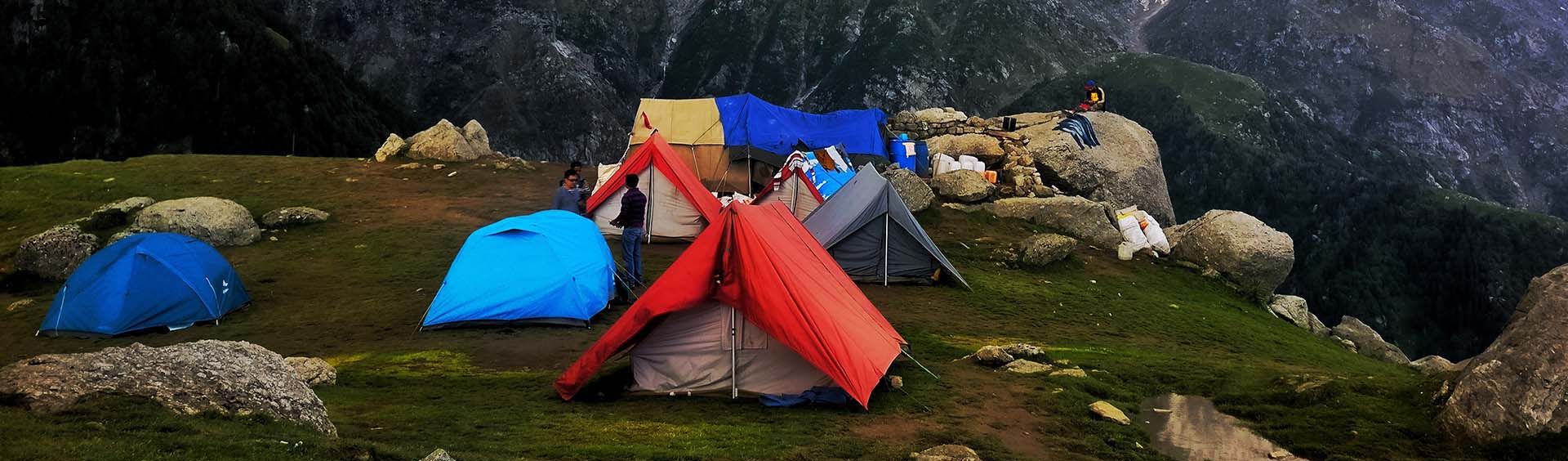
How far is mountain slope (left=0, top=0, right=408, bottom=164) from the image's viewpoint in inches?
4065

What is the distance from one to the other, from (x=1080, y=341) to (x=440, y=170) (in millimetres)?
29366

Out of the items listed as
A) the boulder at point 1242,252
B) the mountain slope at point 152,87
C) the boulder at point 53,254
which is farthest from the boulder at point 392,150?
the mountain slope at point 152,87

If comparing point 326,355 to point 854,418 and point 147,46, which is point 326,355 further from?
point 147,46

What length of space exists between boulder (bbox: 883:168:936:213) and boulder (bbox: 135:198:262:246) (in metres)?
20.6

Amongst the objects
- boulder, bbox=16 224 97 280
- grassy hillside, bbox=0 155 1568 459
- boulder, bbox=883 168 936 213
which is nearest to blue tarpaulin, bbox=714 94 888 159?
boulder, bbox=883 168 936 213

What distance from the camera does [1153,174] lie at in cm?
4591

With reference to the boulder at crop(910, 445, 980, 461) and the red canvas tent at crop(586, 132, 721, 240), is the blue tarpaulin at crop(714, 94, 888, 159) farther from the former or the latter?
the boulder at crop(910, 445, 980, 461)

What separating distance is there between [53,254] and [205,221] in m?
3.75

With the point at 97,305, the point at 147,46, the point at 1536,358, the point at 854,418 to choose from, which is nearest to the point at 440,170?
the point at 97,305

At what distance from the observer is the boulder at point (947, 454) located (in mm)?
10812

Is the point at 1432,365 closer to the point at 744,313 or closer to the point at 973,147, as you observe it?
the point at 744,313

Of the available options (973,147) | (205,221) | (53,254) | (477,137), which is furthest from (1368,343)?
(477,137)

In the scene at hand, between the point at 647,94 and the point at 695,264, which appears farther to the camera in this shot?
the point at 647,94

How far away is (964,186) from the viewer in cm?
3738
